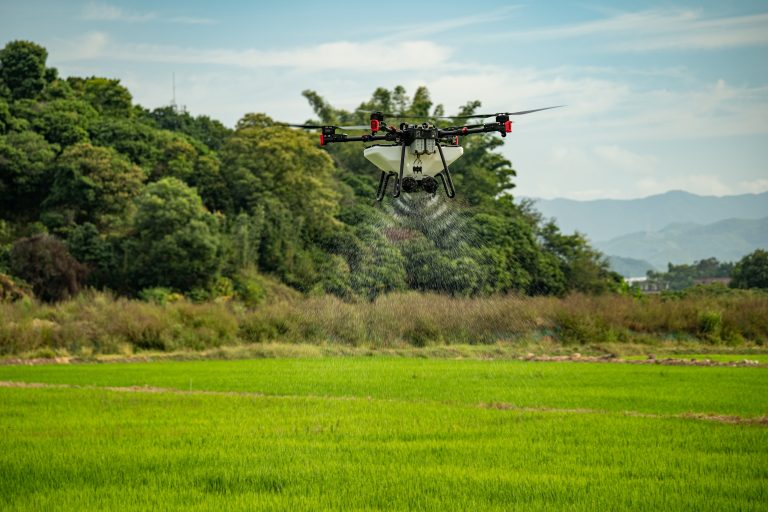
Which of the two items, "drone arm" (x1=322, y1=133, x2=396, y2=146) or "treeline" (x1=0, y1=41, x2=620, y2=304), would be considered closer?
"drone arm" (x1=322, y1=133, x2=396, y2=146)

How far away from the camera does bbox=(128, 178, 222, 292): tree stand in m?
44.2

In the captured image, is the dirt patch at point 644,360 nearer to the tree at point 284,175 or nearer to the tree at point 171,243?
the tree at point 171,243

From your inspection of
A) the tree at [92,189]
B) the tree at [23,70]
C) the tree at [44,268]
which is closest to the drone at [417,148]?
the tree at [44,268]

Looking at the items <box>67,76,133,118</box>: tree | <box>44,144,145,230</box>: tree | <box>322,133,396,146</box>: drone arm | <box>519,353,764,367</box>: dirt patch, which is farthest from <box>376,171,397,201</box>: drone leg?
<box>67,76,133,118</box>: tree

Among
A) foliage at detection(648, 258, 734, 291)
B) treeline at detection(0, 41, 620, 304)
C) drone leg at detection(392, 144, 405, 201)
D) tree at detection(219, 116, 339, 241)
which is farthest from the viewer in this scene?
foliage at detection(648, 258, 734, 291)

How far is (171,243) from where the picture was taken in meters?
43.8

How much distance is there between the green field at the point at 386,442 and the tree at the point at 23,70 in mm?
39475

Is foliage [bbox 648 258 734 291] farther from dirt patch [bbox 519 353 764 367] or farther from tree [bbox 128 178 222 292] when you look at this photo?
dirt patch [bbox 519 353 764 367]

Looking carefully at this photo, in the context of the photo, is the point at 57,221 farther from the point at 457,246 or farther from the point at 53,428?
the point at 53,428

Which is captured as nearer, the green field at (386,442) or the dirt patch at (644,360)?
the green field at (386,442)

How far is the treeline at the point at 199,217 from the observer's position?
4144 cm

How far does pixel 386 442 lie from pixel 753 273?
46398 millimetres

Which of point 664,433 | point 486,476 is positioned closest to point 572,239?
point 664,433

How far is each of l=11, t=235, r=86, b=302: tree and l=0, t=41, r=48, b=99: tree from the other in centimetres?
2096
